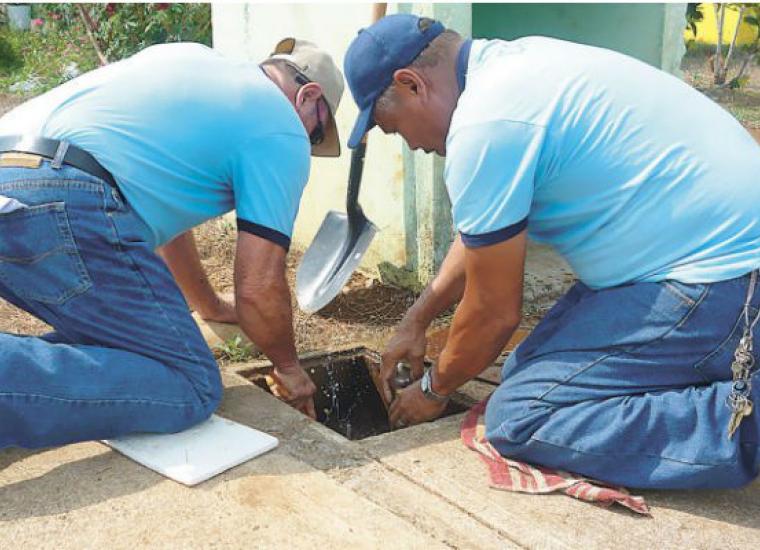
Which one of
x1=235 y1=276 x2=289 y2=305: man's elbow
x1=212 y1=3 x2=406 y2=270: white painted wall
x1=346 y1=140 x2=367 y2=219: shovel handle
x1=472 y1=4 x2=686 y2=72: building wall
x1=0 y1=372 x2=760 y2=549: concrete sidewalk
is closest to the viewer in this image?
x1=0 y1=372 x2=760 y2=549: concrete sidewalk

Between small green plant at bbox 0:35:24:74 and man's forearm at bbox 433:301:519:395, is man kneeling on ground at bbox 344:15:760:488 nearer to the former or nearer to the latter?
man's forearm at bbox 433:301:519:395

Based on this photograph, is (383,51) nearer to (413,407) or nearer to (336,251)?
(413,407)

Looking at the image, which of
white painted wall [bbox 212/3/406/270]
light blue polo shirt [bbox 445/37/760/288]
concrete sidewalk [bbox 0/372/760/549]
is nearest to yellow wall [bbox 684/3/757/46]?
white painted wall [bbox 212/3/406/270]

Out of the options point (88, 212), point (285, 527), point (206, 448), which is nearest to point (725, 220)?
point (285, 527)

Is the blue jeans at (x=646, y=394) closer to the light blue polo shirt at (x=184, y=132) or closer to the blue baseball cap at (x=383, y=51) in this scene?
the blue baseball cap at (x=383, y=51)

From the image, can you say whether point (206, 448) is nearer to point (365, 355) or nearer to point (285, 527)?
point (285, 527)

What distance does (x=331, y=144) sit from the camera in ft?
10.3

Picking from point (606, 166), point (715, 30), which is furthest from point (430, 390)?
point (715, 30)

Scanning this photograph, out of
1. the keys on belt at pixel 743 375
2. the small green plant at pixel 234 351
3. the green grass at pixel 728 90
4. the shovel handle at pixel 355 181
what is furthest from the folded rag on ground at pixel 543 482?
the green grass at pixel 728 90

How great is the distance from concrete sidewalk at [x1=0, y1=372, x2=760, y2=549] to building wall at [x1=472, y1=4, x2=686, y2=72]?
3.21m

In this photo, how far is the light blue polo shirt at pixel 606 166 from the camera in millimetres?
2154

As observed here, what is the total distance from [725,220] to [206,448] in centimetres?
153

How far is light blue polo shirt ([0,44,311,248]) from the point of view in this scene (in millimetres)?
2518

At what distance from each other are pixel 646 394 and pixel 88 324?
155 centimetres
